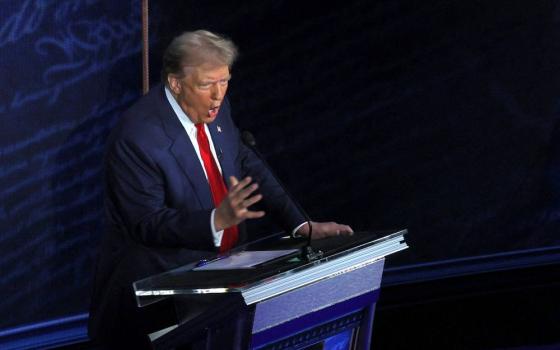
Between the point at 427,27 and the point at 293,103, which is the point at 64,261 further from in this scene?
the point at 427,27

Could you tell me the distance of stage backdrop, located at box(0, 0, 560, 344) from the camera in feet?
10.7

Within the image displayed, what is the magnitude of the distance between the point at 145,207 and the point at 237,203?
0.36 metres

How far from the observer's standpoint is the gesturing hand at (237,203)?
240 centimetres

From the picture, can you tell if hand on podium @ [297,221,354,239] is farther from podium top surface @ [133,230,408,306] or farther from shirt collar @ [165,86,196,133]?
shirt collar @ [165,86,196,133]

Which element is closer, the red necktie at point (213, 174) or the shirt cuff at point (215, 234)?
the shirt cuff at point (215, 234)

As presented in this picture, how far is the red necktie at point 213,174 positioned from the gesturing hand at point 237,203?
33cm

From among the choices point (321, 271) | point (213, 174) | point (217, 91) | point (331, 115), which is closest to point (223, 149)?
point (213, 174)

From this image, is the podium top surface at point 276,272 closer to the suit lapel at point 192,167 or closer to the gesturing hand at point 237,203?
the gesturing hand at point 237,203

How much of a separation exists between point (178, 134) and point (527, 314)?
2097 millimetres

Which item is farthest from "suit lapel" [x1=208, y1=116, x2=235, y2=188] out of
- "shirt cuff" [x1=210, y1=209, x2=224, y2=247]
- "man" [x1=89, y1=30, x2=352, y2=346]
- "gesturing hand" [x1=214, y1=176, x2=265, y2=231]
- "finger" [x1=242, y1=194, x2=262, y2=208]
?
"finger" [x1=242, y1=194, x2=262, y2=208]

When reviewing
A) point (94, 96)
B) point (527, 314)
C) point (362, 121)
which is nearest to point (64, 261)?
point (94, 96)

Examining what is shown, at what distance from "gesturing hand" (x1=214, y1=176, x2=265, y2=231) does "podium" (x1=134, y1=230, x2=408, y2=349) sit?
102 millimetres

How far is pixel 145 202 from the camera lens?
272cm

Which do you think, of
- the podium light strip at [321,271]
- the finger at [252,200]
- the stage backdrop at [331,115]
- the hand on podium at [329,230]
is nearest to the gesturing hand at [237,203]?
the finger at [252,200]
